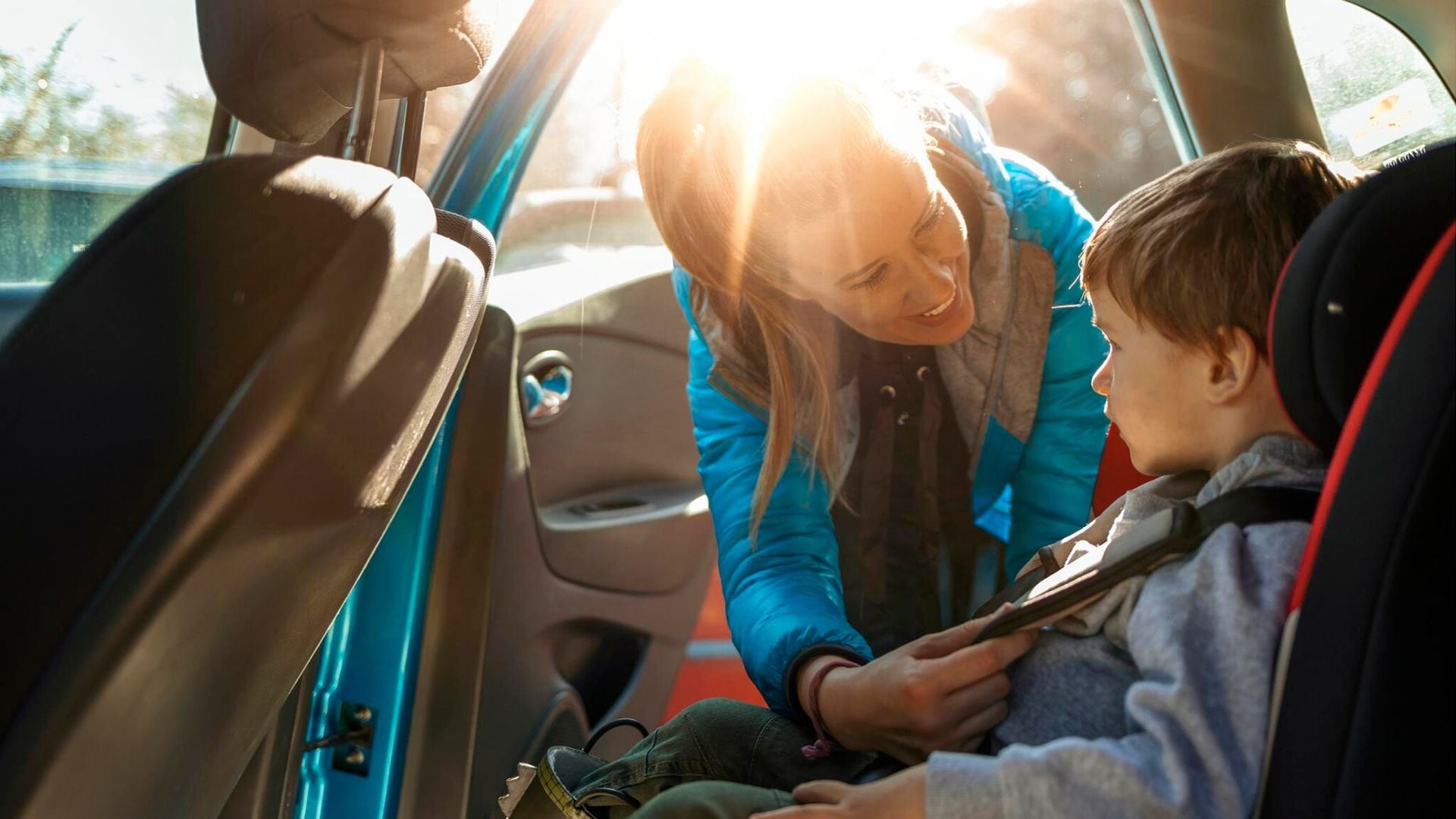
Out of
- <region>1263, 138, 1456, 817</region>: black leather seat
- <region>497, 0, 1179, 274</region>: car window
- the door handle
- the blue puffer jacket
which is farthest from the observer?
the door handle

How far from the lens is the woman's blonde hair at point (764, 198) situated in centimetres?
124

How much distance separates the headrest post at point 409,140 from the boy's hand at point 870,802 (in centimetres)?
74

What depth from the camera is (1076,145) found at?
69.1 inches

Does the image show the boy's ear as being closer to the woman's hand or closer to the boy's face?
the boy's face

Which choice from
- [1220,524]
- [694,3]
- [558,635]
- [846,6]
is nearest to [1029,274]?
[846,6]

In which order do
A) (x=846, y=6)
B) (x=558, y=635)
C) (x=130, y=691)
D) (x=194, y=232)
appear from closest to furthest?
1. (x=130, y=691)
2. (x=194, y=232)
3. (x=846, y=6)
4. (x=558, y=635)

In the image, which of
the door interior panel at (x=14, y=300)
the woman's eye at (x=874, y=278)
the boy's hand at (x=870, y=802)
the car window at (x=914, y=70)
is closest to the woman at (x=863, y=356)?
the woman's eye at (x=874, y=278)

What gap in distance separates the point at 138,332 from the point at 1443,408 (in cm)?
84

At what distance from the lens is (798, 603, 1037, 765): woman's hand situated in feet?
3.13

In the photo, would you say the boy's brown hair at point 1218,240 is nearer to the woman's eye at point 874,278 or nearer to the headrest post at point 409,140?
the woman's eye at point 874,278

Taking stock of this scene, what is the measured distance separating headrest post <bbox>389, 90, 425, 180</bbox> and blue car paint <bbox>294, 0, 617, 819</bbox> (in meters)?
0.21

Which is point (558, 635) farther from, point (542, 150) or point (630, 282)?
point (542, 150)

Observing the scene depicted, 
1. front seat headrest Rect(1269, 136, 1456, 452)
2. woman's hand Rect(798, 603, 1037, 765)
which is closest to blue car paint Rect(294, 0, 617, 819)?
woman's hand Rect(798, 603, 1037, 765)

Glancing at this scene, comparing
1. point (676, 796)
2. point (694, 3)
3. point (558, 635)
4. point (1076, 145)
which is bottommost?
point (558, 635)
